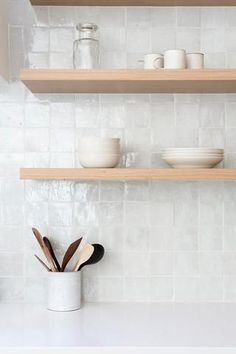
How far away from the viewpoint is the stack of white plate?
1797 millimetres

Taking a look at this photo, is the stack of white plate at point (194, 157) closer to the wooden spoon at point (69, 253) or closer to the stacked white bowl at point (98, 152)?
the stacked white bowl at point (98, 152)

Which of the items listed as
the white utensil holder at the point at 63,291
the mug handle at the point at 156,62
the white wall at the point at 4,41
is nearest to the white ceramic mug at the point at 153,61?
the mug handle at the point at 156,62

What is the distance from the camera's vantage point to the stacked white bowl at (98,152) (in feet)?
5.94

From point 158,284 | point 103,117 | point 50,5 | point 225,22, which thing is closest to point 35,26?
point 50,5

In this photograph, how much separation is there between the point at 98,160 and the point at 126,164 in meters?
0.24

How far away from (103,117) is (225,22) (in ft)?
1.95

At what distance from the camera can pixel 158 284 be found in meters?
2.03

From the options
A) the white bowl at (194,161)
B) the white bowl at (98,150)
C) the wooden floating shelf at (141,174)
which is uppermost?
the white bowl at (98,150)

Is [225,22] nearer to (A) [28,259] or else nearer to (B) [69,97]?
(B) [69,97]

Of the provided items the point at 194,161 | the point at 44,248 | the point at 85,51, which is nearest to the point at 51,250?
the point at 44,248

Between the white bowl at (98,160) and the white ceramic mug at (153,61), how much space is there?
336 millimetres

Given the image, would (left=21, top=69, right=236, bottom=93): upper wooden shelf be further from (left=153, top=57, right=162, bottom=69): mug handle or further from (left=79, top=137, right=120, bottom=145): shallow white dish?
(left=79, top=137, right=120, bottom=145): shallow white dish

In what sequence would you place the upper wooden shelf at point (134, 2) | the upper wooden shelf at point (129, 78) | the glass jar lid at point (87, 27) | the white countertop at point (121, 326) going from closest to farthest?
1. the white countertop at point (121, 326)
2. the upper wooden shelf at point (129, 78)
3. the glass jar lid at point (87, 27)
4. the upper wooden shelf at point (134, 2)

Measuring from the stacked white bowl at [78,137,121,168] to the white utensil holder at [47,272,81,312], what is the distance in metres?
0.40
